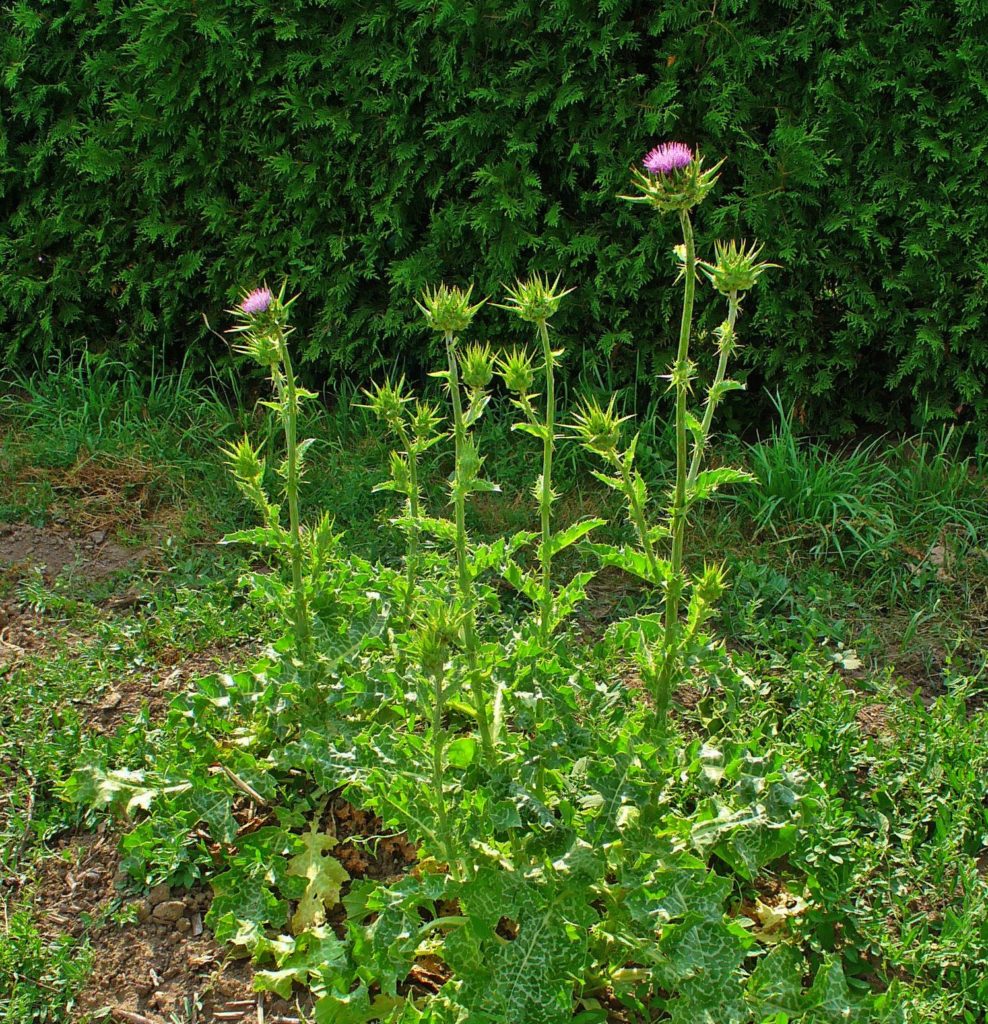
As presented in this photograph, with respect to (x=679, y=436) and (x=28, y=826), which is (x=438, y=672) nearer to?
(x=679, y=436)

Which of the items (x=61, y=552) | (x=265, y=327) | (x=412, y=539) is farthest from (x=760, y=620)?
(x=61, y=552)

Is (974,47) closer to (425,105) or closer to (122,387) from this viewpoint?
(425,105)

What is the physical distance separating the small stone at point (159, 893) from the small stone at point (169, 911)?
23 millimetres

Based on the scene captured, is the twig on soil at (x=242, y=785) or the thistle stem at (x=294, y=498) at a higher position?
the thistle stem at (x=294, y=498)

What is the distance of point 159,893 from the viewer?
2566mm

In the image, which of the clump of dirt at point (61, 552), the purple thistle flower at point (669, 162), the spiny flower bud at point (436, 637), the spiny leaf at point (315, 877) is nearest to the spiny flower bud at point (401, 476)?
the spiny flower bud at point (436, 637)

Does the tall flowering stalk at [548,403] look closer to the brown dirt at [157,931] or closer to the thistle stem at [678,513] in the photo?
the thistle stem at [678,513]

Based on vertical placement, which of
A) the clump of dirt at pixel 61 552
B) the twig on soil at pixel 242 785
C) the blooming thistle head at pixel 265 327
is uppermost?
the blooming thistle head at pixel 265 327

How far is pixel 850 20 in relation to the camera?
3.98 meters

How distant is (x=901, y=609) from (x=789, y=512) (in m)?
0.56

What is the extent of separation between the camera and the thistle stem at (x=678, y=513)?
6.47 ft

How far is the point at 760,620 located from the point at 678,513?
1576 millimetres

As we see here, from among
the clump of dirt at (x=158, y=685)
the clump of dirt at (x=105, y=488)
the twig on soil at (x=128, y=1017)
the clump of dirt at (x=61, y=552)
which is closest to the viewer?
the twig on soil at (x=128, y=1017)

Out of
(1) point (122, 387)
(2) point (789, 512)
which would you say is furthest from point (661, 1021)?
(1) point (122, 387)
